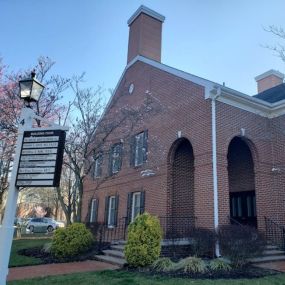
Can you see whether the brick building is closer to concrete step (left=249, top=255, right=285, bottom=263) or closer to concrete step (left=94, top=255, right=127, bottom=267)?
concrete step (left=249, top=255, right=285, bottom=263)

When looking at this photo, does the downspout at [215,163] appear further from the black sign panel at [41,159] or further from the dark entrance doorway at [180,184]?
the black sign panel at [41,159]

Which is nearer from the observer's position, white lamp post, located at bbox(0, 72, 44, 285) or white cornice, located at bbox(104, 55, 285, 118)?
white lamp post, located at bbox(0, 72, 44, 285)

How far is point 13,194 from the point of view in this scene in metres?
4.76

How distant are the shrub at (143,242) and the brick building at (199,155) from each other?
205 centimetres

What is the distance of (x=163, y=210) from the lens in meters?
12.3

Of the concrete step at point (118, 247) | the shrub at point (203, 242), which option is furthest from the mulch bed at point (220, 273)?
the concrete step at point (118, 247)

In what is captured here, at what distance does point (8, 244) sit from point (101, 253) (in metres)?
7.20

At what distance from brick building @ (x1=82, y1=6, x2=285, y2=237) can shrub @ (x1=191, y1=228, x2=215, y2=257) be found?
0.59 meters

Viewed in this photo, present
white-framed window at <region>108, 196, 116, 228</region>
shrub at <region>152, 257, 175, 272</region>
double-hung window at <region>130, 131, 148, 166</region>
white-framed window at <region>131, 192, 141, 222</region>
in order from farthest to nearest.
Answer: white-framed window at <region>108, 196, 116, 228</region> → double-hung window at <region>130, 131, 148, 166</region> → white-framed window at <region>131, 192, 141, 222</region> → shrub at <region>152, 257, 175, 272</region>

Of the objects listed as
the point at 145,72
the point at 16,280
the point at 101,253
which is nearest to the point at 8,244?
the point at 16,280

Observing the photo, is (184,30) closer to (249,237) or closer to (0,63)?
(249,237)

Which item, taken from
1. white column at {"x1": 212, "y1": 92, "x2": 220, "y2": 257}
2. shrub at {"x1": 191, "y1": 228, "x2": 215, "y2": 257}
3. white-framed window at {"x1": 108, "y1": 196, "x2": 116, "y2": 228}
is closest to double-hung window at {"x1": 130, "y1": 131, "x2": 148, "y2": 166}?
white-framed window at {"x1": 108, "y1": 196, "x2": 116, "y2": 228}

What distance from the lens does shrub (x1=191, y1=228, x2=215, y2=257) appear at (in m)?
9.38

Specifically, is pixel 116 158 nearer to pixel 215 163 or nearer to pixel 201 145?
pixel 201 145
